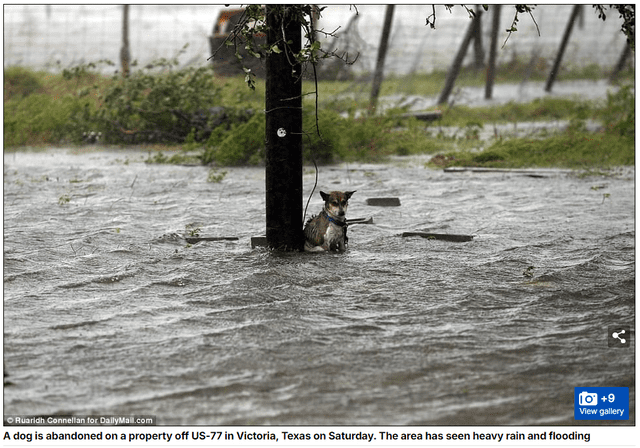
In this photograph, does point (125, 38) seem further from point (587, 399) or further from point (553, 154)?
point (587, 399)

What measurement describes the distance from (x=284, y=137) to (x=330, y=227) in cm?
100

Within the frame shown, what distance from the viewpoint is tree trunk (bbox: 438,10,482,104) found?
756 inches

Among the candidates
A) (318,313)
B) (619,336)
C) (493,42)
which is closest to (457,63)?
(493,42)

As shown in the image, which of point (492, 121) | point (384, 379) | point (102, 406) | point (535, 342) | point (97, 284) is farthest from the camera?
point (492, 121)

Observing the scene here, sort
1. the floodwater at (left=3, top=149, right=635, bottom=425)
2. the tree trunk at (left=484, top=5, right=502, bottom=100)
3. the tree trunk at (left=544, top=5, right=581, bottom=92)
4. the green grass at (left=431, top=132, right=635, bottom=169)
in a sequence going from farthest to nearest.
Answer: the tree trunk at (left=484, top=5, right=502, bottom=100)
the tree trunk at (left=544, top=5, right=581, bottom=92)
the green grass at (left=431, top=132, right=635, bottom=169)
the floodwater at (left=3, top=149, right=635, bottom=425)

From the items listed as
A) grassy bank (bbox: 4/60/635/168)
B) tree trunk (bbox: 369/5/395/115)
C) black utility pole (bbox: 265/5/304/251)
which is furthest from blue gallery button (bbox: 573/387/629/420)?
tree trunk (bbox: 369/5/395/115)

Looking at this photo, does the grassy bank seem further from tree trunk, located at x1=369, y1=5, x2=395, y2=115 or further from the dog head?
the dog head

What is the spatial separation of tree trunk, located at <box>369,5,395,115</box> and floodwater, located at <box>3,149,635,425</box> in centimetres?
855

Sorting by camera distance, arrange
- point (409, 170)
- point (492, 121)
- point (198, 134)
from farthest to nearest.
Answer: point (492, 121), point (198, 134), point (409, 170)

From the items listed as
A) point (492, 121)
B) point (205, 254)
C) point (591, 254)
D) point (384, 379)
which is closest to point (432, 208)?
point (591, 254)

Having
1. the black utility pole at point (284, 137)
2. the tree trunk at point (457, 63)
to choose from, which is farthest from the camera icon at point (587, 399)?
the tree trunk at point (457, 63)

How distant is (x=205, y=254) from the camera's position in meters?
8.23

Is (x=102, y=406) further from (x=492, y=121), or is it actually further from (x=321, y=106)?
(x=492, y=121)

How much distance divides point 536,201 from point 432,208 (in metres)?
1.55
